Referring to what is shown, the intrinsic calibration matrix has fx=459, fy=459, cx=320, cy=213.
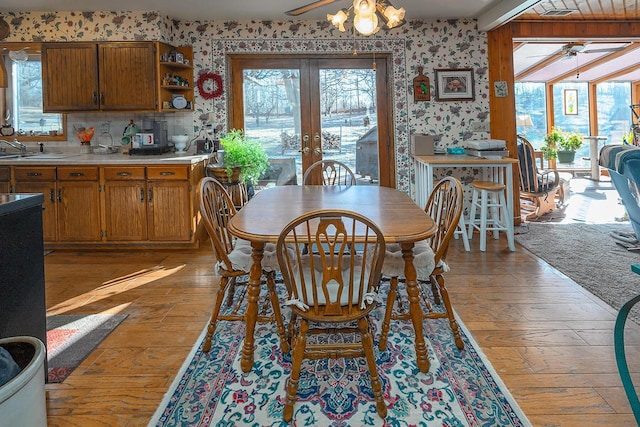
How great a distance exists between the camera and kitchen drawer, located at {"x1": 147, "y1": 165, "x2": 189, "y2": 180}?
4459 mm

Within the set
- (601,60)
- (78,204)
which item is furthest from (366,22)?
(601,60)

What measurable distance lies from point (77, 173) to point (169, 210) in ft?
3.10

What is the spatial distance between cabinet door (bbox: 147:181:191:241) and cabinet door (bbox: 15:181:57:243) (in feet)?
3.06

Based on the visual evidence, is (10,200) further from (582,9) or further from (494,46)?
(582,9)

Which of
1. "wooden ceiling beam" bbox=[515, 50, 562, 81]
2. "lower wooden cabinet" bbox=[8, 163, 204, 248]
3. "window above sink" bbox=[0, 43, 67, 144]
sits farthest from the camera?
"wooden ceiling beam" bbox=[515, 50, 562, 81]

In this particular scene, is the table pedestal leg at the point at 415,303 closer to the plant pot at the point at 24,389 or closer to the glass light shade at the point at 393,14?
the glass light shade at the point at 393,14

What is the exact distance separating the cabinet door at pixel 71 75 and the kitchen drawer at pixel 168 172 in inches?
40.4

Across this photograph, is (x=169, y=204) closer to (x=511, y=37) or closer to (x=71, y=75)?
(x=71, y=75)

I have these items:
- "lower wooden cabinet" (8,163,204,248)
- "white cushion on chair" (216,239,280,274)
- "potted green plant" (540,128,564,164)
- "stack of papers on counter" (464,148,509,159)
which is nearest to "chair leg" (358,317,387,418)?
"white cushion on chair" (216,239,280,274)

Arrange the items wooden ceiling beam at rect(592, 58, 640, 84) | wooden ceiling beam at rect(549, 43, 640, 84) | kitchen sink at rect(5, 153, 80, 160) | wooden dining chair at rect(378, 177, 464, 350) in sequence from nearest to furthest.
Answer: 1. wooden dining chair at rect(378, 177, 464, 350)
2. kitchen sink at rect(5, 153, 80, 160)
3. wooden ceiling beam at rect(549, 43, 640, 84)
4. wooden ceiling beam at rect(592, 58, 640, 84)

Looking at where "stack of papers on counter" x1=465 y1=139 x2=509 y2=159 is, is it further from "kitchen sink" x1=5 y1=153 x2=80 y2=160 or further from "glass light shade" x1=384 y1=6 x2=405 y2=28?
"kitchen sink" x1=5 y1=153 x2=80 y2=160

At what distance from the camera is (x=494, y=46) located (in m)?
5.21

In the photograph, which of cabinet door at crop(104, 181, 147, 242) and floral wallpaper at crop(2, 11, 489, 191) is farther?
floral wallpaper at crop(2, 11, 489, 191)

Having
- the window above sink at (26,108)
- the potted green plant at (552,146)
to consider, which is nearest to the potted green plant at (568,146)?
the potted green plant at (552,146)
